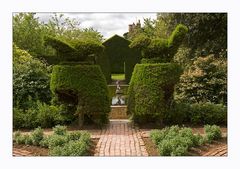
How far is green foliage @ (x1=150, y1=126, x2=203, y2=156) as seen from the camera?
7.12 meters

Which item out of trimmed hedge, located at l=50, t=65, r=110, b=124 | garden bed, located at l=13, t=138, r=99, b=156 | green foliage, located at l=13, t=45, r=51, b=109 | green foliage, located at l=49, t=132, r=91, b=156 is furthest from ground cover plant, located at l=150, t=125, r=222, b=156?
green foliage, located at l=13, t=45, r=51, b=109

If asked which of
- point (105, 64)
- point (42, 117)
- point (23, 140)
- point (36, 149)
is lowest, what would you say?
point (36, 149)

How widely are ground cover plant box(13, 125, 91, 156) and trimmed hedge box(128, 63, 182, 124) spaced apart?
2377mm

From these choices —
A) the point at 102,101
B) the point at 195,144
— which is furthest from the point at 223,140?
the point at 102,101

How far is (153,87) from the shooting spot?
10016mm

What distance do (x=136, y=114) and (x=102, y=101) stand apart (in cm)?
102

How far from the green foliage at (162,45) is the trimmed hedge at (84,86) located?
1.49 m

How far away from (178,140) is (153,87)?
2.72 meters

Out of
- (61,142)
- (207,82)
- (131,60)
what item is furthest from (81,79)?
(131,60)

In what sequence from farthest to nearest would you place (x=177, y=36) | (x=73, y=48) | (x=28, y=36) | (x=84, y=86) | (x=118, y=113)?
1. (x=28, y=36)
2. (x=118, y=113)
3. (x=177, y=36)
4. (x=73, y=48)
5. (x=84, y=86)

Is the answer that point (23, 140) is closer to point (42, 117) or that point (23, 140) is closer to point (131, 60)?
point (42, 117)

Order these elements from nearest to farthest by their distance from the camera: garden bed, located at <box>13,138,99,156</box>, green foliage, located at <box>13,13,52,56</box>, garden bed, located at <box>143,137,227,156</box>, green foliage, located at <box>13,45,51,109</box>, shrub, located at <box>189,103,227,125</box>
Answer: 1. garden bed, located at <box>143,137,227,156</box>
2. garden bed, located at <box>13,138,99,156</box>
3. shrub, located at <box>189,103,227,125</box>
4. green foliage, located at <box>13,45,51,109</box>
5. green foliage, located at <box>13,13,52,56</box>

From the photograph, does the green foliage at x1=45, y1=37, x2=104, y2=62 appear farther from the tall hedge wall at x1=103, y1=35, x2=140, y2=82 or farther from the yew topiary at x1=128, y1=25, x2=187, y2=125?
the tall hedge wall at x1=103, y1=35, x2=140, y2=82

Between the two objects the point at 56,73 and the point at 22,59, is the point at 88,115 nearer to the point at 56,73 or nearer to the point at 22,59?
the point at 56,73
